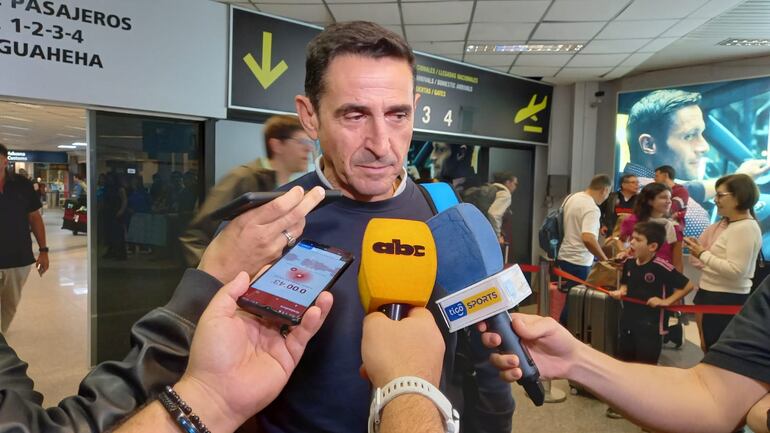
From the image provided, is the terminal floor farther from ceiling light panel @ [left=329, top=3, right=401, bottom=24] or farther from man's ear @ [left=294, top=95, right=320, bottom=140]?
ceiling light panel @ [left=329, top=3, right=401, bottom=24]

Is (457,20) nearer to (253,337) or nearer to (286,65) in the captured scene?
(286,65)

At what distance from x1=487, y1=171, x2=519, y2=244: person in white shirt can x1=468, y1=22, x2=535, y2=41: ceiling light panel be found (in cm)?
170

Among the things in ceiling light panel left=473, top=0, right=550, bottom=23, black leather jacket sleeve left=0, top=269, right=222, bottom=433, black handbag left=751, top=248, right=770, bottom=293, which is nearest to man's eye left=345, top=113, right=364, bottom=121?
black leather jacket sleeve left=0, top=269, right=222, bottom=433

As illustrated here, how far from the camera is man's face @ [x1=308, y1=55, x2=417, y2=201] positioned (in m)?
1.14

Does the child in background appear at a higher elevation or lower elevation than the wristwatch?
lower

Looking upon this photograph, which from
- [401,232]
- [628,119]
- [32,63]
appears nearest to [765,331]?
[401,232]

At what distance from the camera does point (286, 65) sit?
3734 mm

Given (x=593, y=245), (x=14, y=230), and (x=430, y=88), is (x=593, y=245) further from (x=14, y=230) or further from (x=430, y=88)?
(x=14, y=230)

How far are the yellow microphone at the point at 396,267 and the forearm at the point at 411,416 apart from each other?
0.16 meters

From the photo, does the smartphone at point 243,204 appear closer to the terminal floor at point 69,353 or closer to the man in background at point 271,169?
the man in background at point 271,169

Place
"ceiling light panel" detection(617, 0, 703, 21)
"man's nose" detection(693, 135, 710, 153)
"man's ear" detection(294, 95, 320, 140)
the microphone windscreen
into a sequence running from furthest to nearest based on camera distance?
"man's nose" detection(693, 135, 710, 153)
"ceiling light panel" detection(617, 0, 703, 21)
"man's ear" detection(294, 95, 320, 140)
the microphone windscreen

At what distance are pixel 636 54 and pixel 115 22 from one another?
515 centimetres

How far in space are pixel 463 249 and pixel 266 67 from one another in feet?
10.3

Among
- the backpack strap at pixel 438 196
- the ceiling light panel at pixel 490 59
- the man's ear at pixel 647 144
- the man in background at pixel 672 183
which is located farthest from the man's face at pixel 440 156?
the backpack strap at pixel 438 196
